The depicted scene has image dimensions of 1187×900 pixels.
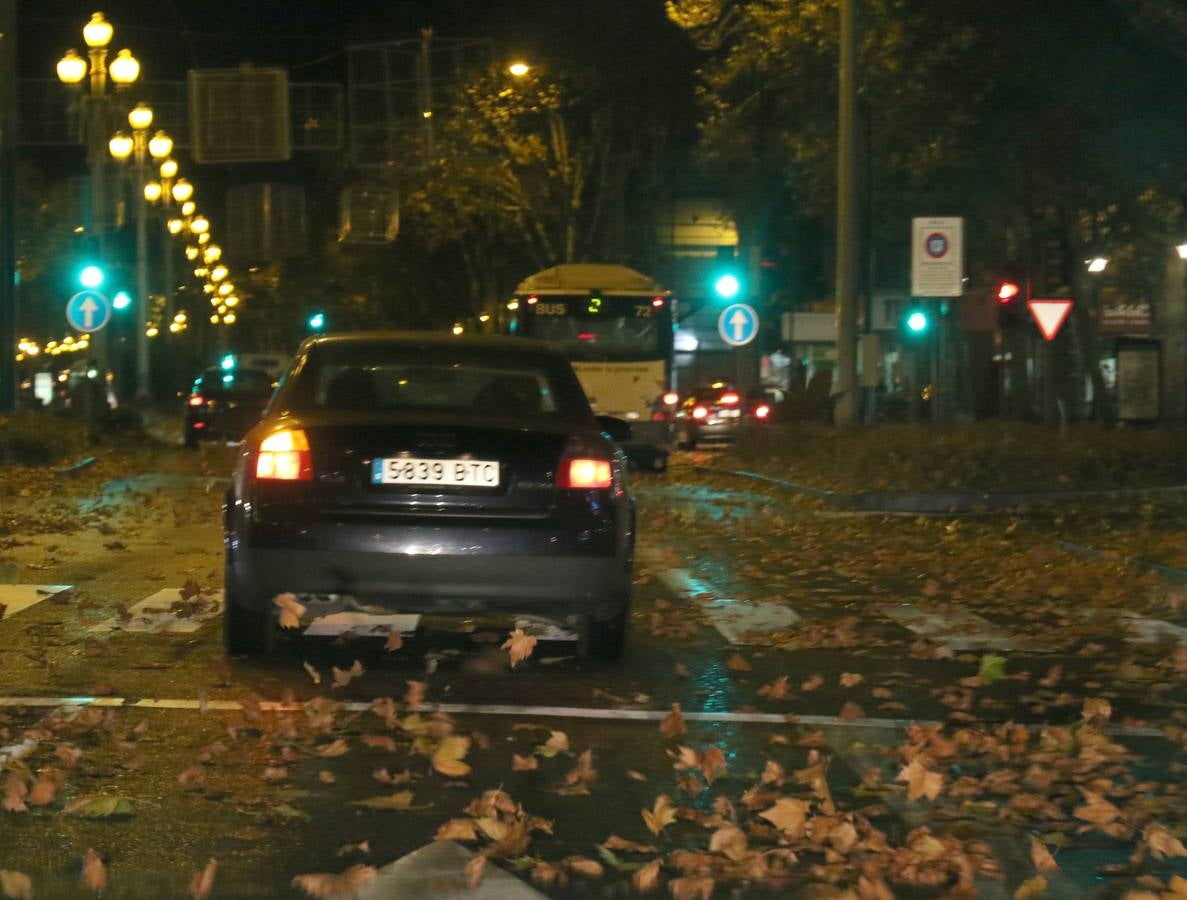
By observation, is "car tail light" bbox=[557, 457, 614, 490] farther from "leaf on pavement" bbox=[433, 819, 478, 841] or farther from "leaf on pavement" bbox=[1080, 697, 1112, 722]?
"leaf on pavement" bbox=[433, 819, 478, 841]

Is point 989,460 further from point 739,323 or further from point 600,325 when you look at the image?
point 600,325

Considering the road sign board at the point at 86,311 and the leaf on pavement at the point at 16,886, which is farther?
the road sign board at the point at 86,311

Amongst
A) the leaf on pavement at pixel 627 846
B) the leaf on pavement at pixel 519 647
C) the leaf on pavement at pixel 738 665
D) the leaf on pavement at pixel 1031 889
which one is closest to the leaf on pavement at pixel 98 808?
the leaf on pavement at pixel 627 846

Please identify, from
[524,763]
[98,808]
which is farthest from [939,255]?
[98,808]

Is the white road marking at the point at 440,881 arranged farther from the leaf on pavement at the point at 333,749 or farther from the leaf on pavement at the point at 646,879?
the leaf on pavement at the point at 333,749

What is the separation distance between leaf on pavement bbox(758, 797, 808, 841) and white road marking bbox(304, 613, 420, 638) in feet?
13.1

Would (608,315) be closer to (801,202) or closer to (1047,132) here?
(801,202)

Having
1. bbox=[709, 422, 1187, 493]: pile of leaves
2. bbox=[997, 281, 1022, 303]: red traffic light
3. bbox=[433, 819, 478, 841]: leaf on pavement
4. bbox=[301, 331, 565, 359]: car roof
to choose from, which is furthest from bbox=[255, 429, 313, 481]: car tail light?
bbox=[997, 281, 1022, 303]: red traffic light

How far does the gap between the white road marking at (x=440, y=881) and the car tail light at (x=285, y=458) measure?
301 centimetres

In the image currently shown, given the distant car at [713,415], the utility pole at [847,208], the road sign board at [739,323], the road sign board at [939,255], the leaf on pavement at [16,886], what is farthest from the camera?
the distant car at [713,415]

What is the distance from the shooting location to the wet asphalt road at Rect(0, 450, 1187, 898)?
5.48 m

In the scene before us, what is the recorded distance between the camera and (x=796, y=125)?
28.9m

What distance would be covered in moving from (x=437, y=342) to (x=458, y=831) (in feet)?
12.4

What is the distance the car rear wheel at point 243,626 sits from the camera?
829cm
